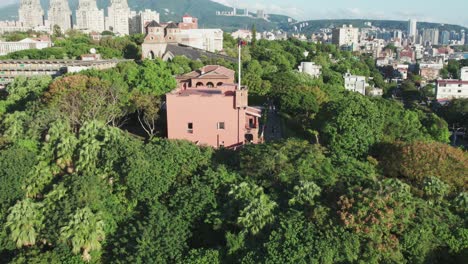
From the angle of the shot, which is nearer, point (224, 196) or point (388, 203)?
point (388, 203)

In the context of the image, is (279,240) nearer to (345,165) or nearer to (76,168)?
(345,165)

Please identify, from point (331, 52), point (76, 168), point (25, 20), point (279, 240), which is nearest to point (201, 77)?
point (76, 168)

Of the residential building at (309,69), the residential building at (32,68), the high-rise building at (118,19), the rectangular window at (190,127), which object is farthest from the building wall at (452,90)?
the high-rise building at (118,19)

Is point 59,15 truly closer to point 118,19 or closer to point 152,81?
point 118,19

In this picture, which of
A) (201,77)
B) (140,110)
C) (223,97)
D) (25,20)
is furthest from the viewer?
(25,20)

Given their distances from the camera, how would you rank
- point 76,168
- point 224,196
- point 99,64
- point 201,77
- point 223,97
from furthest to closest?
point 99,64 < point 201,77 < point 223,97 < point 76,168 < point 224,196

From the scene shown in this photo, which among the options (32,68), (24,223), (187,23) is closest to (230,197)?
(24,223)
